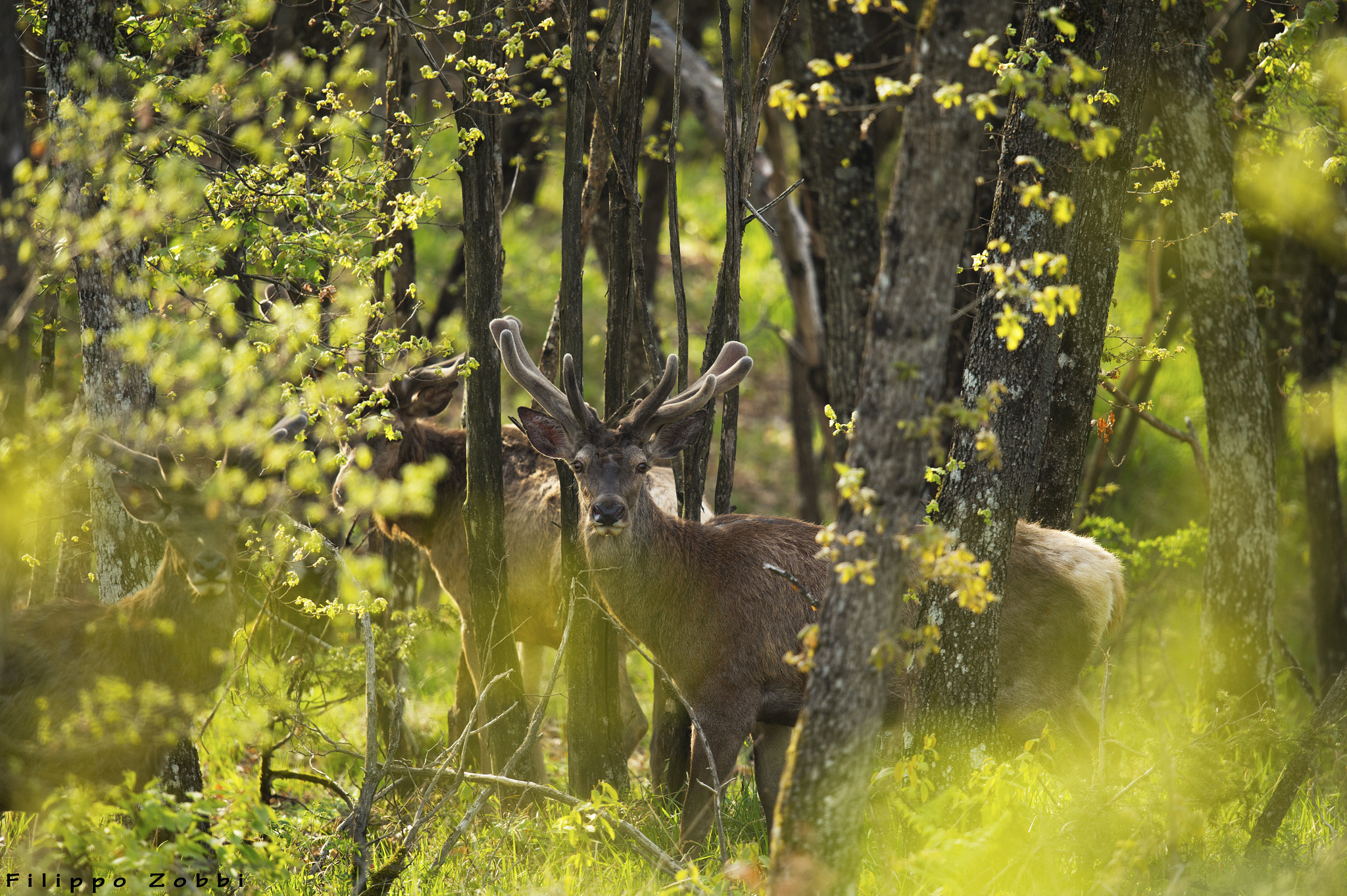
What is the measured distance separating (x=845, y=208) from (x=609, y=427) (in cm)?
366

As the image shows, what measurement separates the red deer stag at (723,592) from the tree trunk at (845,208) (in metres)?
2.89

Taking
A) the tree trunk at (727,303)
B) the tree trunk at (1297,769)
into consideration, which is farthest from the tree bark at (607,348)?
the tree trunk at (1297,769)

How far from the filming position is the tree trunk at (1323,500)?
357 inches

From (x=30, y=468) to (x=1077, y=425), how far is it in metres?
4.96

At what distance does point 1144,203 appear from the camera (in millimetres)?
9578

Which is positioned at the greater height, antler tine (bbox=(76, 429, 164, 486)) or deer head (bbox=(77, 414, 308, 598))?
antler tine (bbox=(76, 429, 164, 486))

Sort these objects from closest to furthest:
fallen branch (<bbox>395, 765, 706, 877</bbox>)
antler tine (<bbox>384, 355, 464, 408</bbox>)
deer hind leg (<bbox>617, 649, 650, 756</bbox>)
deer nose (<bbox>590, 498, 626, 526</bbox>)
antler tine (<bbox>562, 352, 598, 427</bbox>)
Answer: fallen branch (<bbox>395, 765, 706, 877</bbox>), deer nose (<bbox>590, 498, 626, 526</bbox>), antler tine (<bbox>562, 352, 598, 427</bbox>), deer hind leg (<bbox>617, 649, 650, 756</bbox>), antler tine (<bbox>384, 355, 464, 408</bbox>)

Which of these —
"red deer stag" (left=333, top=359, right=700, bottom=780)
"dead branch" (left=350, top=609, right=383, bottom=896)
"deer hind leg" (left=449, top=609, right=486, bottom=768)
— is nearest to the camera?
"dead branch" (left=350, top=609, right=383, bottom=896)

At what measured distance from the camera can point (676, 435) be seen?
6305mm

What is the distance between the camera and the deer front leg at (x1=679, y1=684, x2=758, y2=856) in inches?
230

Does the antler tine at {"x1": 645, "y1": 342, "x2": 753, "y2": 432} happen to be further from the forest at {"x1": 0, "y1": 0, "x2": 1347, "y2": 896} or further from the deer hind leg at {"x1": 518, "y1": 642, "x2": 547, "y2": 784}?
the deer hind leg at {"x1": 518, "y1": 642, "x2": 547, "y2": 784}

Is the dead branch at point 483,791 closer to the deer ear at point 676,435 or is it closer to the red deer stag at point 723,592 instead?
the red deer stag at point 723,592

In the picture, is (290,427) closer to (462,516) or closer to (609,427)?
(609,427)

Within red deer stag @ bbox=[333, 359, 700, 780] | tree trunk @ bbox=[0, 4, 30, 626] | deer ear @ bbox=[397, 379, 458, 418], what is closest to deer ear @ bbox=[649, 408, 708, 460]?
red deer stag @ bbox=[333, 359, 700, 780]
